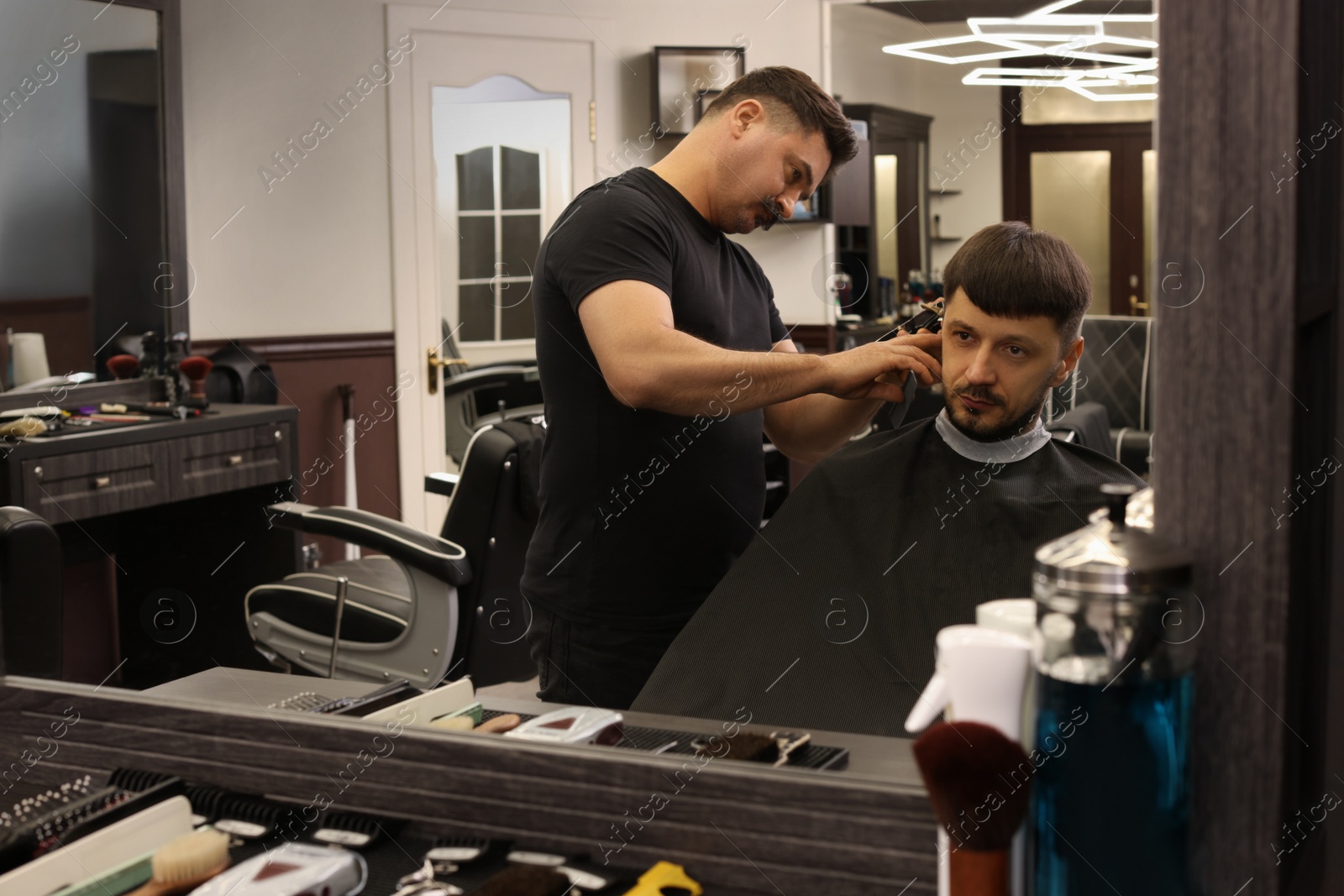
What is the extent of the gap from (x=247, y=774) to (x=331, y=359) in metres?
1.81

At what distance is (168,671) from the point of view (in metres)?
1.41

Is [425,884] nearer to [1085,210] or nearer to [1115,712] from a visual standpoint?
[1115,712]

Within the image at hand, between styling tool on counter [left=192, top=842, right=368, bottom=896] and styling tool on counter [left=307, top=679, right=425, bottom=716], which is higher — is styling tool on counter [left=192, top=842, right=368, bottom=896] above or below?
below

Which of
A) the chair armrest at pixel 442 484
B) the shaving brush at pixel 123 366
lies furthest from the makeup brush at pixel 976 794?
the shaving brush at pixel 123 366

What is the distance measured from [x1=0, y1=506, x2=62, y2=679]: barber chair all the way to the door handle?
1558 millimetres

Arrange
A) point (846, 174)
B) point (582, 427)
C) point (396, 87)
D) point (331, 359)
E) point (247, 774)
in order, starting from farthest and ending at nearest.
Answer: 1. point (846, 174)
2. point (331, 359)
3. point (396, 87)
4. point (582, 427)
5. point (247, 774)

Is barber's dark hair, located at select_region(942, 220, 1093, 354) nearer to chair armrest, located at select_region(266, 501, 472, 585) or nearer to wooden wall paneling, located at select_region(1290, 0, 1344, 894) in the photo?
wooden wall paneling, located at select_region(1290, 0, 1344, 894)

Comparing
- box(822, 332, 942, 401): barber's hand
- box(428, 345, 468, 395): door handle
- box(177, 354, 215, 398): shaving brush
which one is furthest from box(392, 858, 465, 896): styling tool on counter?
box(428, 345, 468, 395): door handle

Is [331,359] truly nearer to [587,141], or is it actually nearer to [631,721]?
[587,141]

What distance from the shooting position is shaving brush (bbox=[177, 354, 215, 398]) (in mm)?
1789

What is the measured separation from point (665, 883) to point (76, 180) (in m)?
1.33

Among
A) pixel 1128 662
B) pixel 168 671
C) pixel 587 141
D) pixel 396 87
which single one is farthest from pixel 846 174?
pixel 1128 662

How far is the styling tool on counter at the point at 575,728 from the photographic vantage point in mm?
1080

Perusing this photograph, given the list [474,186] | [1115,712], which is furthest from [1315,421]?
[474,186]
